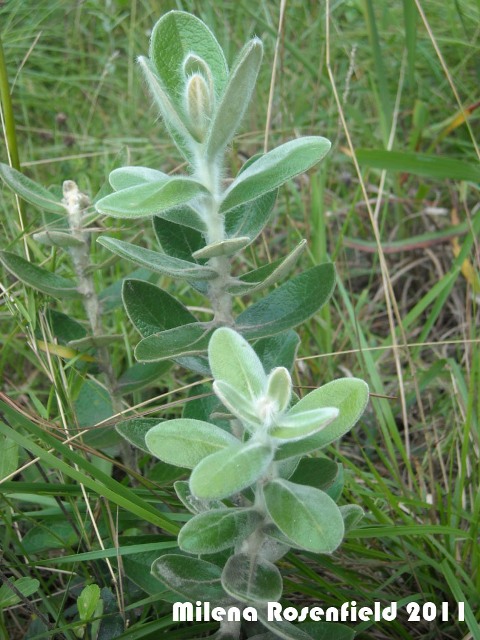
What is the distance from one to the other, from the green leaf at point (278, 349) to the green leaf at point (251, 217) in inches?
7.6

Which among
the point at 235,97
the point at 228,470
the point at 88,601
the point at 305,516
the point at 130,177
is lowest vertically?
the point at 88,601

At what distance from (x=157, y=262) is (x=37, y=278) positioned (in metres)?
0.38

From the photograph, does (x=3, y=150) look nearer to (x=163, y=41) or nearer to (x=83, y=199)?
(x=83, y=199)

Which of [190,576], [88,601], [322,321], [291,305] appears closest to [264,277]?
[291,305]

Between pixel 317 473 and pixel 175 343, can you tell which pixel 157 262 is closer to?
pixel 175 343

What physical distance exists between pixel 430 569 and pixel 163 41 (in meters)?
1.11

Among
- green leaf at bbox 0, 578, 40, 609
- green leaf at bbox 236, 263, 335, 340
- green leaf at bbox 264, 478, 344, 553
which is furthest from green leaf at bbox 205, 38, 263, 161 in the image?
green leaf at bbox 0, 578, 40, 609

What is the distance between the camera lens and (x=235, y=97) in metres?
1.09

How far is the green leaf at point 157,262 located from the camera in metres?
1.18

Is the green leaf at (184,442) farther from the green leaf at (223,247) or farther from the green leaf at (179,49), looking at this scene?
the green leaf at (179,49)

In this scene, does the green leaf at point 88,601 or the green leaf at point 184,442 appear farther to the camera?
the green leaf at point 88,601

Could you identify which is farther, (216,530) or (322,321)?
(322,321)

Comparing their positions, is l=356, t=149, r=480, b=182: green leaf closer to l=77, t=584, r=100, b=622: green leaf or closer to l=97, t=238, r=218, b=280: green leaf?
l=97, t=238, r=218, b=280: green leaf

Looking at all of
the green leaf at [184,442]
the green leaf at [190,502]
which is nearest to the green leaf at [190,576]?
the green leaf at [190,502]
